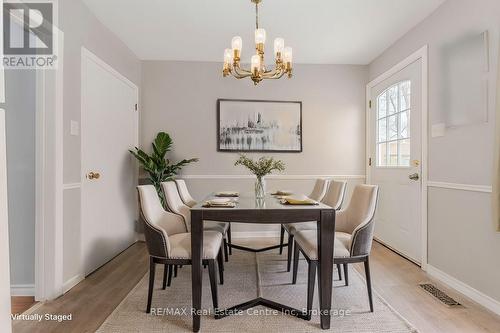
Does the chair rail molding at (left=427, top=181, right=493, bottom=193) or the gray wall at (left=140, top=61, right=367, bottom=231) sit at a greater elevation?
the gray wall at (left=140, top=61, right=367, bottom=231)

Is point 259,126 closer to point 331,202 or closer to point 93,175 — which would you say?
point 331,202

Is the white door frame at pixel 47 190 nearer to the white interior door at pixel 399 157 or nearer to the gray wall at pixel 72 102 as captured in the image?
the gray wall at pixel 72 102

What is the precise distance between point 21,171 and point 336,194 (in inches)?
104

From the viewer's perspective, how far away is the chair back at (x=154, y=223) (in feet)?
6.22

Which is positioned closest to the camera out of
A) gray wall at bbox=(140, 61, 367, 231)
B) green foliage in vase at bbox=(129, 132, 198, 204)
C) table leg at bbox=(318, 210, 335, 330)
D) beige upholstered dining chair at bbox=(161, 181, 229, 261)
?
table leg at bbox=(318, 210, 335, 330)

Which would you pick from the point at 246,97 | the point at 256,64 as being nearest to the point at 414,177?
the point at 256,64

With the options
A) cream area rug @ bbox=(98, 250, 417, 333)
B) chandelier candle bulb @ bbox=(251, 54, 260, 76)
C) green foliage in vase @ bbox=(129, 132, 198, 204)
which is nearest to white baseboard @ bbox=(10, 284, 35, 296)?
cream area rug @ bbox=(98, 250, 417, 333)

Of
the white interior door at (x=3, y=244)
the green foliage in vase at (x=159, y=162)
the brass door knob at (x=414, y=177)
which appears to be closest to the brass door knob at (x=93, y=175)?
the green foliage in vase at (x=159, y=162)

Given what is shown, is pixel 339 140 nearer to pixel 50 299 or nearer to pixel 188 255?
pixel 188 255

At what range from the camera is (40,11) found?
2.16 m

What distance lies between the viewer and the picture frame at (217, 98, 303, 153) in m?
4.07

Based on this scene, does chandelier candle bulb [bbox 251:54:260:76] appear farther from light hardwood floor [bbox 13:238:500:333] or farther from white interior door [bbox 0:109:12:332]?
light hardwood floor [bbox 13:238:500:333]

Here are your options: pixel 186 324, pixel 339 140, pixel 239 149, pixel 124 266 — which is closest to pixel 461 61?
pixel 339 140

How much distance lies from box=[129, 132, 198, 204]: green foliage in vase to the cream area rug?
4.19 ft
